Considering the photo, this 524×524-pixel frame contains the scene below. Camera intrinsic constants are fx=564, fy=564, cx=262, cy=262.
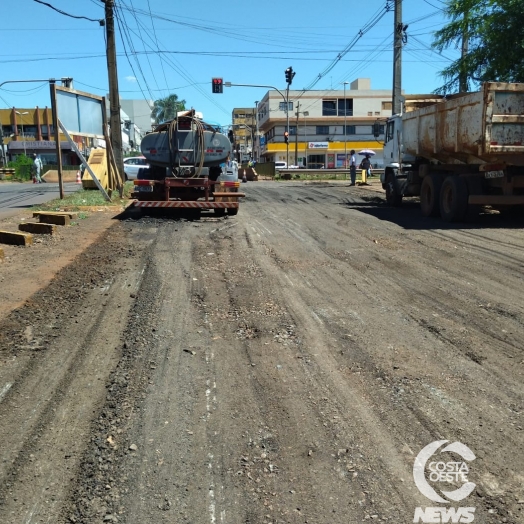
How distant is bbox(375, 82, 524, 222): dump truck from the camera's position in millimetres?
12047

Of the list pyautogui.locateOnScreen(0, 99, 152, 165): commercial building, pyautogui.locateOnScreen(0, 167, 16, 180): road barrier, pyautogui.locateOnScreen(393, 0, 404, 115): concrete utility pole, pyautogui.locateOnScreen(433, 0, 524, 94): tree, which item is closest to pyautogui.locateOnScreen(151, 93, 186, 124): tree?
pyautogui.locateOnScreen(0, 99, 152, 165): commercial building

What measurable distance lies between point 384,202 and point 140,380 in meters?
17.1

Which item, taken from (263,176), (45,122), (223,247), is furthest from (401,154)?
(45,122)

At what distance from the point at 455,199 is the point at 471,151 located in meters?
1.18

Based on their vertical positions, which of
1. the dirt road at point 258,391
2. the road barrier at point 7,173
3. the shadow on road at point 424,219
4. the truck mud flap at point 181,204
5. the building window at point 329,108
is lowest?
the dirt road at point 258,391

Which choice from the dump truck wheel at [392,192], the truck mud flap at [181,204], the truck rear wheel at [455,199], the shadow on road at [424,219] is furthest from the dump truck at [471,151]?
the truck mud flap at [181,204]

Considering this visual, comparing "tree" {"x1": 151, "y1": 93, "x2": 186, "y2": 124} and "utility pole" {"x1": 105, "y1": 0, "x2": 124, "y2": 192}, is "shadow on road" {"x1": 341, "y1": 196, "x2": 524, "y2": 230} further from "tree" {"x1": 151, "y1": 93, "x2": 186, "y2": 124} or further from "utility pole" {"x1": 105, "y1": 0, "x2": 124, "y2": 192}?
"tree" {"x1": 151, "y1": 93, "x2": 186, "y2": 124}

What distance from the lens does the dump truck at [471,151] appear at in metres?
12.0

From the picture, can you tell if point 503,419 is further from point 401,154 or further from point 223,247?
point 401,154

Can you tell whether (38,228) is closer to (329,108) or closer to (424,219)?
(424,219)

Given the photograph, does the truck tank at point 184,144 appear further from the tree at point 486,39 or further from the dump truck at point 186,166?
the tree at point 486,39

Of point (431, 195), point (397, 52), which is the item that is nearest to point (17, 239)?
point (431, 195)

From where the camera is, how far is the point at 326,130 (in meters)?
79.9

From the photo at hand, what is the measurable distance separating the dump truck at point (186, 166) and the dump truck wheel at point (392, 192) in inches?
228
